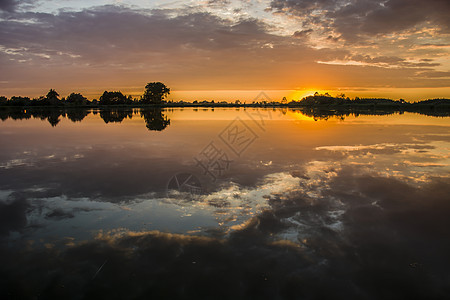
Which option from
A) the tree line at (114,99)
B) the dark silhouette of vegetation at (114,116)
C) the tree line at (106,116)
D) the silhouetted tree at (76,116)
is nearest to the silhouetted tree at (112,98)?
the tree line at (114,99)

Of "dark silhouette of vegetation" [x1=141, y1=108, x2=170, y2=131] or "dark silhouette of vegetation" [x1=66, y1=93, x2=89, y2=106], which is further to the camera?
"dark silhouette of vegetation" [x1=66, y1=93, x2=89, y2=106]

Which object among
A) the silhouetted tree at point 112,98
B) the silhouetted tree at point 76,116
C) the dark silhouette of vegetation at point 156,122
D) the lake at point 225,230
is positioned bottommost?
the lake at point 225,230

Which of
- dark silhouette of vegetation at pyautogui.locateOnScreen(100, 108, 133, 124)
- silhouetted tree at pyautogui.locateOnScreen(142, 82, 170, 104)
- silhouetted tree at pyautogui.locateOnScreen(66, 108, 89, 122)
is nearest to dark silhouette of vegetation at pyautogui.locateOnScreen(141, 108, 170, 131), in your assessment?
dark silhouette of vegetation at pyautogui.locateOnScreen(100, 108, 133, 124)

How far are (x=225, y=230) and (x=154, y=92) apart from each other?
131m

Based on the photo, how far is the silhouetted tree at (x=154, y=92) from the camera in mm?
129375

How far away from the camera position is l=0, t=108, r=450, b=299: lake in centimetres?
453

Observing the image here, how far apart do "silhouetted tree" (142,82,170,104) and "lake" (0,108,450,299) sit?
12200cm

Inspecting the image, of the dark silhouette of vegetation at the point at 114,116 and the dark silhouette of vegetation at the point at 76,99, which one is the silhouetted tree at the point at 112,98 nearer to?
the dark silhouette of vegetation at the point at 76,99

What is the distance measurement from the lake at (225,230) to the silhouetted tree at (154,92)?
121996 millimetres

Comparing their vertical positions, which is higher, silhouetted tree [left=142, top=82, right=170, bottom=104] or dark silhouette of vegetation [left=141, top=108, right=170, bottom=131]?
silhouetted tree [left=142, top=82, right=170, bottom=104]

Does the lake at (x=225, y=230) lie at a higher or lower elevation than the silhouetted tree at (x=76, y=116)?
lower

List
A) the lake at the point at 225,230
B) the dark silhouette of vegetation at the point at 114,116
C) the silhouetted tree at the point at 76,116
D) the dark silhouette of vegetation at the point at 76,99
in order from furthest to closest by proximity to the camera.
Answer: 1. the dark silhouette of vegetation at the point at 76,99
2. the silhouetted tree at the point at 76,116
3. the dark silhouette of vegetation at the point at 114,116
4. the lake at the point at 225,230

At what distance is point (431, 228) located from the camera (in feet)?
21.2

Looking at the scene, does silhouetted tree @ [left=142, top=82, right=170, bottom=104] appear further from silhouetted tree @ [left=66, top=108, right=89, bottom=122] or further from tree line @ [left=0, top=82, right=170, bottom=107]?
silhouetted tree @ [left=66, top=108, right=89, bottom=122]
